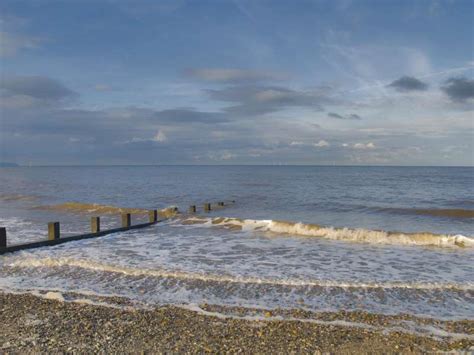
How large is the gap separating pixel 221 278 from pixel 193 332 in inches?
147

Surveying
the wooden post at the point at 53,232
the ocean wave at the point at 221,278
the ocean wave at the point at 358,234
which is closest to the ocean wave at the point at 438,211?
the ocean wave at the point at 358,234

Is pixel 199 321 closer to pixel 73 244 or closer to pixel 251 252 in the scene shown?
pixel 251 252

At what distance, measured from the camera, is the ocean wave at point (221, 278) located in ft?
32.0

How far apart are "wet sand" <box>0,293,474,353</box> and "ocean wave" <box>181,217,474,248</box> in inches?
389

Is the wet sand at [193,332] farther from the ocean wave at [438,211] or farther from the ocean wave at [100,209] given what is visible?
the ocean wave at [438,211]

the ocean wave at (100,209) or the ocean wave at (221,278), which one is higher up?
the ocean wave at (221,278)

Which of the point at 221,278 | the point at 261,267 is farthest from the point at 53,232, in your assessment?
the point at 261,267

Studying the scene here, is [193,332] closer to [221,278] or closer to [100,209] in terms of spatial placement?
[221,278]

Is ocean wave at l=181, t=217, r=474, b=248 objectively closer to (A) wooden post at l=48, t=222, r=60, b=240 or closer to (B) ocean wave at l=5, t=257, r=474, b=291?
(B) ocean wave at l=5, t=257, r=474, b=291

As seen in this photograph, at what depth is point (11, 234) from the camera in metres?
17.5

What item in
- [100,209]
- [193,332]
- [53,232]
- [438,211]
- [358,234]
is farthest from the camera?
[438,211]

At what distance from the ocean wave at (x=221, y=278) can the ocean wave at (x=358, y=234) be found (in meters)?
6.99

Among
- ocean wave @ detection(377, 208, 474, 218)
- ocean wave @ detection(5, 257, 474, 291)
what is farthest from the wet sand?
ocean wave @ detection(377, 208, 474, 218)

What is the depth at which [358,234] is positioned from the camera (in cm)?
1786
